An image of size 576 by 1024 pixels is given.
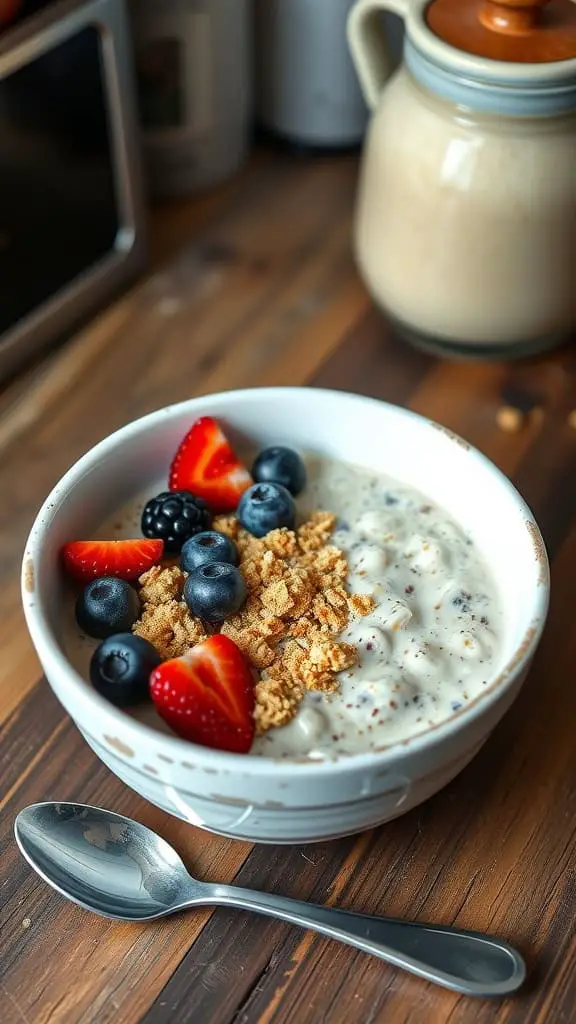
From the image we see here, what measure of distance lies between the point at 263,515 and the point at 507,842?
0.31m

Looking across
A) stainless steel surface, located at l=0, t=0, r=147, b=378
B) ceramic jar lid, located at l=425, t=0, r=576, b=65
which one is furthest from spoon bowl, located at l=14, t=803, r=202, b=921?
ceramic jar lid, located at l=425, t=0, r=576, b=65

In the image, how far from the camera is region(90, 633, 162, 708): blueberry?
2.56ft

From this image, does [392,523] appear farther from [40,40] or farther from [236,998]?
[40,40]

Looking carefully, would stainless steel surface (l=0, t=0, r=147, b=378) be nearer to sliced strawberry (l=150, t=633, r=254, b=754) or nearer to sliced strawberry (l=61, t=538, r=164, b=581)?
sliced strawberry (l=61, t=538, r=164, b=581)

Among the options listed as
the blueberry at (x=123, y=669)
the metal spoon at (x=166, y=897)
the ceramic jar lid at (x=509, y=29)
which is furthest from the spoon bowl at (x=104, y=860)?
the ceramic jar lid at (x=509, y=29)

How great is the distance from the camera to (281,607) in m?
0.85

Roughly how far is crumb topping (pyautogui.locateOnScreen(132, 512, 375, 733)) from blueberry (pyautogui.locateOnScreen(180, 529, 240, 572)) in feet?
0.05

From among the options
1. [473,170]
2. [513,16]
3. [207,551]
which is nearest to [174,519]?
[207,551]

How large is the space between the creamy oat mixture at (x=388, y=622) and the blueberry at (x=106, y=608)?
0.02 m

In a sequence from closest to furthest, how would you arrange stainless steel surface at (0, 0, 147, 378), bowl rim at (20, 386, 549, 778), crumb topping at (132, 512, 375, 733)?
bowl rim at (20, 386, 549, 778), crumb topping at (132, 512, 375, 733), stainless steel surface at (0, 0, 147, 378)

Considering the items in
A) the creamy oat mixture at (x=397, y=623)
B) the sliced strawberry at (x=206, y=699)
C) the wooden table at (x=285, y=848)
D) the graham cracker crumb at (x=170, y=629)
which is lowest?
the wooden table at (x=285, y=848)

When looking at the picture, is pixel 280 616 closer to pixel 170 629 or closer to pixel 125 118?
pixel 170 629

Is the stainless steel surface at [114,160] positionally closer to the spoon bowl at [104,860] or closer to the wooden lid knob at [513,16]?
the wooden lid knob at [513,16]

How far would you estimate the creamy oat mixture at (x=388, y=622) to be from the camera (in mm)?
786
